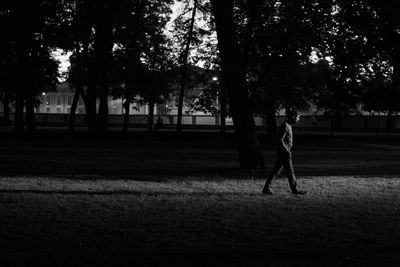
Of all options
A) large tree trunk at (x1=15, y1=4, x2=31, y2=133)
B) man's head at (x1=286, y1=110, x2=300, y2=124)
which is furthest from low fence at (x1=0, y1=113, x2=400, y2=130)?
man's head at (x1=286, y1=110, x2=300, y2=124)

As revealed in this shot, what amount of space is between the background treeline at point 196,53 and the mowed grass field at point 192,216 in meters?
10.4

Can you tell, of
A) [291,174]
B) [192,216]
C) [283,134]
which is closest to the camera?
[192,216]

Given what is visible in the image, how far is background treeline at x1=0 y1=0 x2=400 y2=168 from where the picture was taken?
103 feet

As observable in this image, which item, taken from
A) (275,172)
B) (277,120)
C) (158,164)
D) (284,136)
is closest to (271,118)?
(158,164)

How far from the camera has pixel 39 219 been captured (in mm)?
9125

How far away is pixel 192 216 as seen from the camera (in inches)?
378

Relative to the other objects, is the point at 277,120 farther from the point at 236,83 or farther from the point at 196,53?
the point at 236,83

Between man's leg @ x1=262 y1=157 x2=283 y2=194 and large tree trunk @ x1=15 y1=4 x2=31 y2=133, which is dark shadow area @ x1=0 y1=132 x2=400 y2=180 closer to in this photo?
man's leg @ x1=262 y1=157 x2=283 y2=194

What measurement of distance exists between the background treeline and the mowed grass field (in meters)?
10.4

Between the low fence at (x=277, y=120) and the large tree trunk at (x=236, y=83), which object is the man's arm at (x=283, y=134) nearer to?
the large tree trunk at (x=236, y=83)

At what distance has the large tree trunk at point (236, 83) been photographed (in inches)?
707

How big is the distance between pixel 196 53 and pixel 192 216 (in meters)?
34.4

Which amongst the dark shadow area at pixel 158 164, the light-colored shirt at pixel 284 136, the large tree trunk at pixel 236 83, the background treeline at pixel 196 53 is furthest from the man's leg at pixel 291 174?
the background treeline at pixel 196 53

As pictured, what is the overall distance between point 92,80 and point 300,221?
25803 mm
